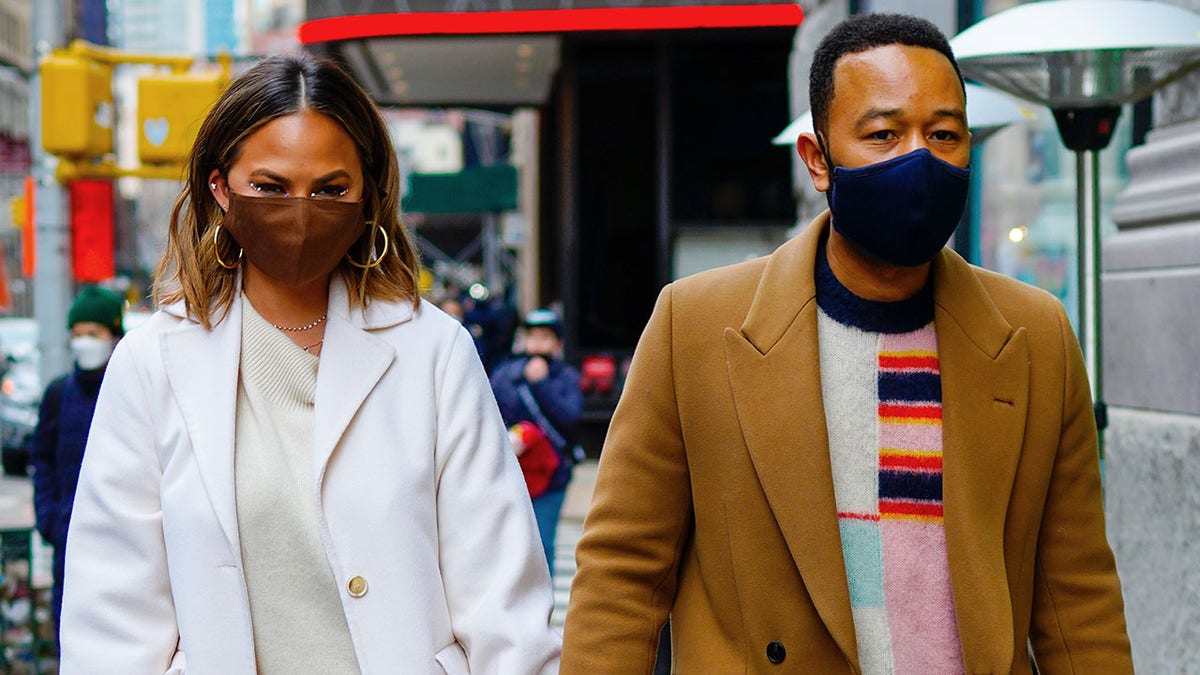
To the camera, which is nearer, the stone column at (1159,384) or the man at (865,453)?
the man at (865,453)

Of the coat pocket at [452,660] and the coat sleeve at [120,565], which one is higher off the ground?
the coat sleeve at [120,565]

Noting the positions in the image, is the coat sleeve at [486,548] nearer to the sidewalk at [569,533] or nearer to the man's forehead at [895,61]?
the man's forehead at [895,61]

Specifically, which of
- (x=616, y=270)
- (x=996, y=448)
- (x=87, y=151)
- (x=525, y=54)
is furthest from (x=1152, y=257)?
(x=525, y=54)

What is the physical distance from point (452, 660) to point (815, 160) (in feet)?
3.81

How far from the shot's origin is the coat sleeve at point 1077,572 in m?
2.78

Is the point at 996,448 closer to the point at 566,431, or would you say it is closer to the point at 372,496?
the point at 372,496

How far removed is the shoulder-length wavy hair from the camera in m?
2.99

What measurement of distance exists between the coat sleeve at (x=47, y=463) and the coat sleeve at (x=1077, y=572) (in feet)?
16.0

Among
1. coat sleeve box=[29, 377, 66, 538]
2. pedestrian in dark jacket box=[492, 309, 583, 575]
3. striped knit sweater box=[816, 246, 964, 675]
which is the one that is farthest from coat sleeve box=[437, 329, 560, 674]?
pedestrian in dark jacket box=[492, 309, 583, 575]

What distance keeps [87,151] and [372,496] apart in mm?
10369

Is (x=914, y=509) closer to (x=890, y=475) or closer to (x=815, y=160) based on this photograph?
(x=890, y=475)

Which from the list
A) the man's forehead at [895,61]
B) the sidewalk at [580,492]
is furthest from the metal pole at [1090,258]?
the sidewalk at [580,492]

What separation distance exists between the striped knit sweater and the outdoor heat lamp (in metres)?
2.00

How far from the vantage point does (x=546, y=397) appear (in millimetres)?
8922
